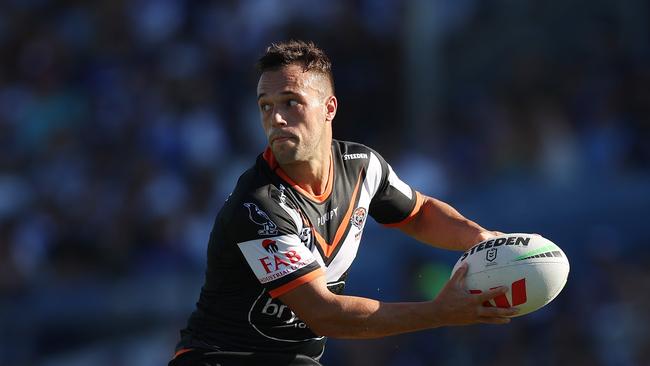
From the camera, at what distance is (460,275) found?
5.92m

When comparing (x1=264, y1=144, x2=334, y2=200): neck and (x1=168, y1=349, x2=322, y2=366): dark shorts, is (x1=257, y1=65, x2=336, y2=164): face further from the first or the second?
(x1=168, y1=349, x2=322, y2=366): dark shorts

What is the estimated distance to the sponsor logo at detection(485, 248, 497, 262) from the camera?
6.15 meters

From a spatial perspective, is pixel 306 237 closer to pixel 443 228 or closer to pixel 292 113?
pixel 292 113

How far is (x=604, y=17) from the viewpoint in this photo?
499 inches

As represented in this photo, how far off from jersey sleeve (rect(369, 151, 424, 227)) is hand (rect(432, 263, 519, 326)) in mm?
1483

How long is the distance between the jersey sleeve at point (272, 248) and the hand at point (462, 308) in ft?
2.25

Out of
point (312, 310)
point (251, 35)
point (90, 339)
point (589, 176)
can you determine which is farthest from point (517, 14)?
point (312, 310)

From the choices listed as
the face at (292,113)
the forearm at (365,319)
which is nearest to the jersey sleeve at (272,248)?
the forearm at (365,319)

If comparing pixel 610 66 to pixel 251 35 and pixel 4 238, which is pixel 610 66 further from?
pixel 4 238

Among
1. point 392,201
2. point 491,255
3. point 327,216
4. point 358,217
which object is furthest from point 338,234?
point 491,255

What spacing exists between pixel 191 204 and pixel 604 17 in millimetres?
5095

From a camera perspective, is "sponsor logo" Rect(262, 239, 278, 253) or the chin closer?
"sponsor logo" Rect(262, 239, 278, 253)

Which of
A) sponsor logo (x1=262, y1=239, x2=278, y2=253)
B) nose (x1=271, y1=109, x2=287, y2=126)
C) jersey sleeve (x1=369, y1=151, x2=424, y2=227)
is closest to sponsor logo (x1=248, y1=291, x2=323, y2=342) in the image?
sponsor logo (x1=262, y1=239, x2=278, y2=253)

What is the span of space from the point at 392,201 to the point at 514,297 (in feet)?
4.64
